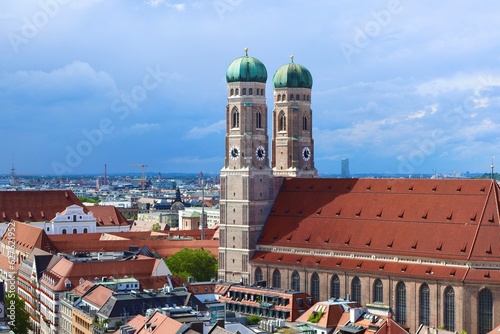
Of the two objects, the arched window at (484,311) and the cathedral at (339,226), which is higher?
the cathedral at (339,226)

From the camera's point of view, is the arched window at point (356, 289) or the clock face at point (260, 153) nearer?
the arched window at point (356, 289)

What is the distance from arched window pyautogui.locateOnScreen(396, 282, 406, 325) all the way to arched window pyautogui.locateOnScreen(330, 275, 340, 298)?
10.1 m

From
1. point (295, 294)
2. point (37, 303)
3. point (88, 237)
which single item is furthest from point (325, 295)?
point (88, 237)

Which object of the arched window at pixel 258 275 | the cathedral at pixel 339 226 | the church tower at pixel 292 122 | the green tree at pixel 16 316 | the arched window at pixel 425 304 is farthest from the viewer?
the church tower at pixel 292 122

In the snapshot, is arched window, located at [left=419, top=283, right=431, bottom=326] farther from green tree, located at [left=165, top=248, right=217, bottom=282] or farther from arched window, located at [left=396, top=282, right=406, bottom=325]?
green tree, located at [left=165, top=248, right=217, bottom=282]

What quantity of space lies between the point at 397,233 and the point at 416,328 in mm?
13682

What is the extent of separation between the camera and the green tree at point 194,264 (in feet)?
486

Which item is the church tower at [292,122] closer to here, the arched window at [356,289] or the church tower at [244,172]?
the church tower at [244,172]

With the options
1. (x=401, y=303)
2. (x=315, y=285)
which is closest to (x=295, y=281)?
(x=315, y=285)

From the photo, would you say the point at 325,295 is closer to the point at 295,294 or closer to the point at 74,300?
the point at 295,294

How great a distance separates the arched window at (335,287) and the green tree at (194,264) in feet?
87.7

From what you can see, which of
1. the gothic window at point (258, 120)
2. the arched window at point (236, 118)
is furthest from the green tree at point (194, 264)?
the gothic window at point (258, 120)

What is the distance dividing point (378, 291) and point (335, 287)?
24.4ft

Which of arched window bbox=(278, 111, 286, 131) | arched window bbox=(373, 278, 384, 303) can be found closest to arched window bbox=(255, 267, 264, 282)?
arched window bbox=(373, 278, 384, 303)
